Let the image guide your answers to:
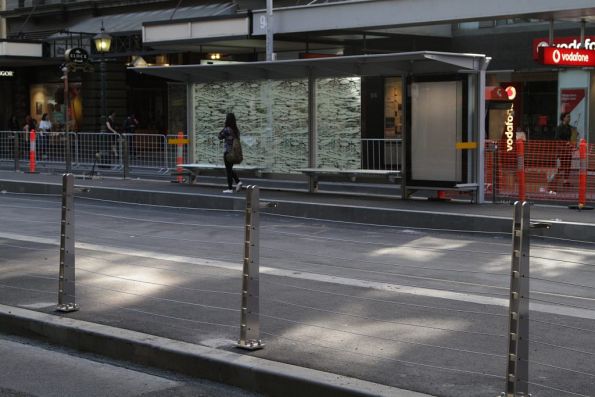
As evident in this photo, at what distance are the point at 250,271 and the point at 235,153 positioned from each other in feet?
38.9

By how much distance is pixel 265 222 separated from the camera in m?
15.3

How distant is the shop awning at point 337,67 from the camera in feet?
52.4

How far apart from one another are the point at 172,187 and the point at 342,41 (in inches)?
410

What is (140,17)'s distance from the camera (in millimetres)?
35500

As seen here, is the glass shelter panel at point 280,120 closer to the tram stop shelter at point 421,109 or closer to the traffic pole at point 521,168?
the tram stop shelter at point 421,109

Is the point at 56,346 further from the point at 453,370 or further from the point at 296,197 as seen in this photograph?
the point at 296,197

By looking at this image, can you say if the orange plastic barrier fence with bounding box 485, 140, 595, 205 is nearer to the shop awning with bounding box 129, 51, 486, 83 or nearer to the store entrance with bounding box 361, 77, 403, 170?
the shop awning with bounding box 129, 51, 486, 83

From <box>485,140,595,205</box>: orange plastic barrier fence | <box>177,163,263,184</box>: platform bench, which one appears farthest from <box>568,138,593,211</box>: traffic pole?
<box>177,163,263,184</box>: platform bench

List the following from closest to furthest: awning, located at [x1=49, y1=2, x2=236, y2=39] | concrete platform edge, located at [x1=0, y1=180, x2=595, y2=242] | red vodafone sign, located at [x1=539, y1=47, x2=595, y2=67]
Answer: concrete platform edge, located at [x1=0, y1=180, x2=595, y2=242]
red vodafone sign, located at [x1=539, y1=47, x2=595, y2=67]
awning, located at [x1=49, y1=2, x2=236, y2=39]

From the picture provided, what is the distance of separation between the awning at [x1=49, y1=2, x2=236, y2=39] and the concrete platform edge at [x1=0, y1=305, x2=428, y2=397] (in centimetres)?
2428

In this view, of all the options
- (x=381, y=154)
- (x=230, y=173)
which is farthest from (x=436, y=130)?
(x=230, y=173)

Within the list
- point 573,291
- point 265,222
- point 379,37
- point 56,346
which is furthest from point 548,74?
point 56,346

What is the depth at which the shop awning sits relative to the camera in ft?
52.4

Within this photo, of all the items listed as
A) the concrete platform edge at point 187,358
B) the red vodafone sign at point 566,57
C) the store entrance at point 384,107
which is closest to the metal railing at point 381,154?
the red vodafone sign at point 566,57
